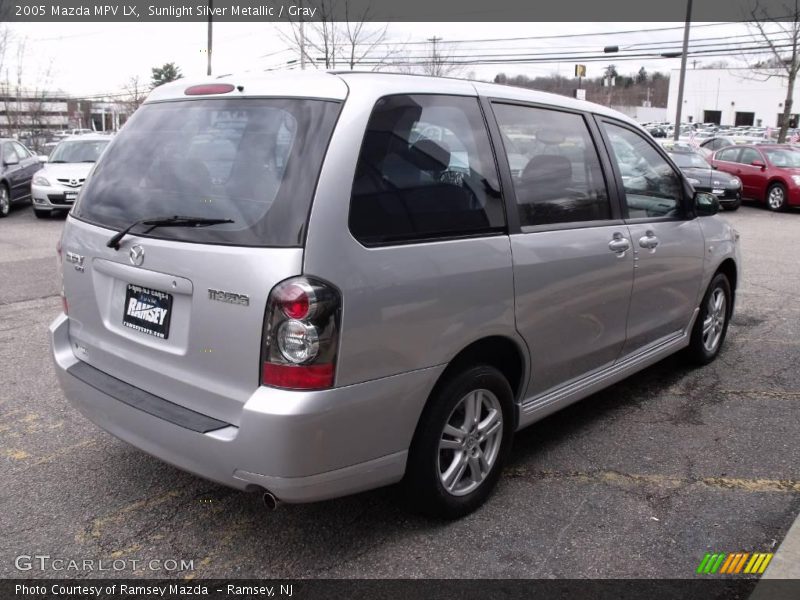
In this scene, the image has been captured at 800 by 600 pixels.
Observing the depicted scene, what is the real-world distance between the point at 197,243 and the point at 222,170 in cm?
33

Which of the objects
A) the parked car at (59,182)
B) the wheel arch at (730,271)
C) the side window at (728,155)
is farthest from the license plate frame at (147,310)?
the side window at (728,155)

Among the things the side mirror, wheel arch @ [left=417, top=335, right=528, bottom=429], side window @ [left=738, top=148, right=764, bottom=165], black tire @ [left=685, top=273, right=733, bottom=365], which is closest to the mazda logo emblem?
wheel arch @ [left=417, top=335, right=528, bottom=429]

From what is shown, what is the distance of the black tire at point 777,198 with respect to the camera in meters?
17.2

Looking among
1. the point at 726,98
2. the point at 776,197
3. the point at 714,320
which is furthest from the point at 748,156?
the point at 726,98

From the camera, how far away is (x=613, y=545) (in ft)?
9.97

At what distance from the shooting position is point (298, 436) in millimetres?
2449

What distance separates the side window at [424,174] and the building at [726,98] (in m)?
88.4

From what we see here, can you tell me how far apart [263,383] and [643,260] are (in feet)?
8.43

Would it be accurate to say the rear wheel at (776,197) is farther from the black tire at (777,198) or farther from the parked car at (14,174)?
the parked car at (14,174)

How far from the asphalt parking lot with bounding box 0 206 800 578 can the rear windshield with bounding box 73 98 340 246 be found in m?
1.30

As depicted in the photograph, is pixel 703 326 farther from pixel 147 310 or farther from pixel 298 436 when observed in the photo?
pixel 147 310

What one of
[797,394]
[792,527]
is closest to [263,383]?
[792,527]

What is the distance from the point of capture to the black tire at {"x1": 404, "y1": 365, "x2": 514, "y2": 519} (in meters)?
2.92

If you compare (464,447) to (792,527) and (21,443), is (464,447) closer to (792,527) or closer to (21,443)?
(792,527)
